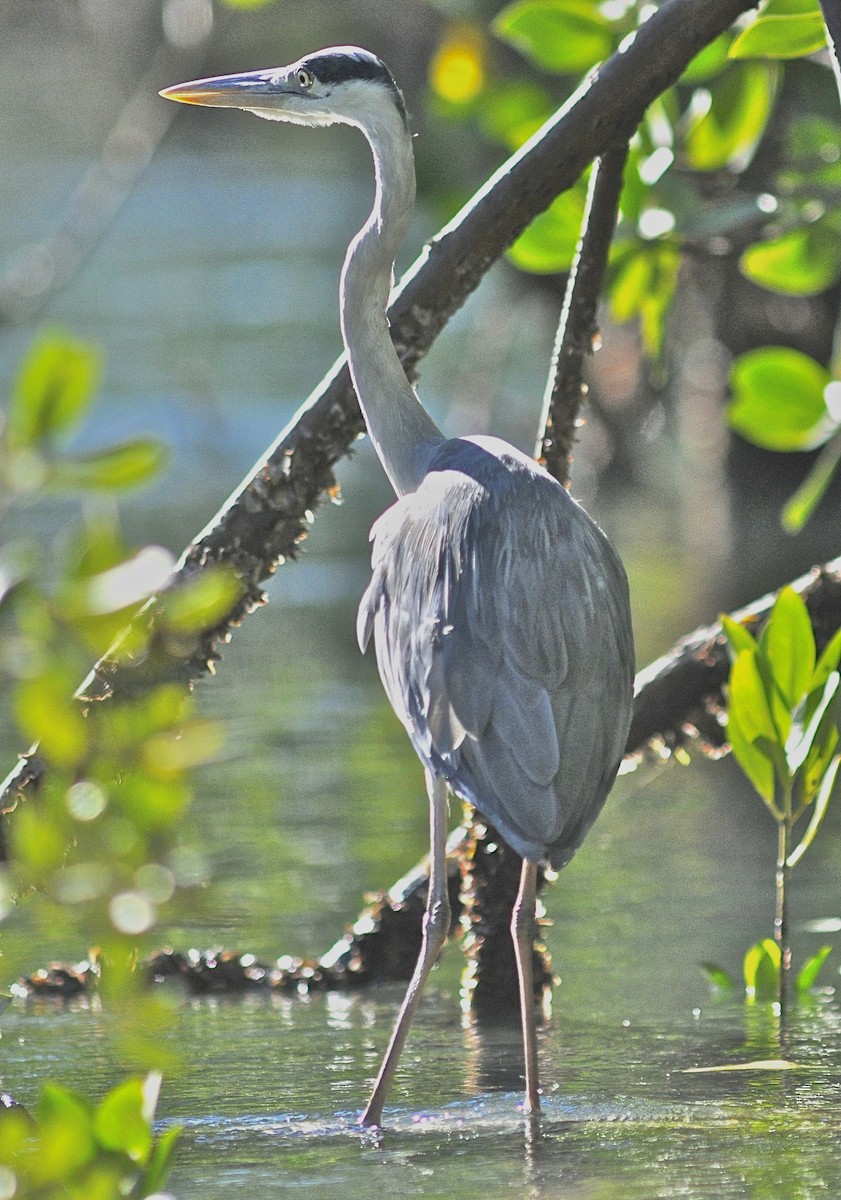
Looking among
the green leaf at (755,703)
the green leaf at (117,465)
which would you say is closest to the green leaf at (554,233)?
the green leaf at (755,703)

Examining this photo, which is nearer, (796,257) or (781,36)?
(781,36)

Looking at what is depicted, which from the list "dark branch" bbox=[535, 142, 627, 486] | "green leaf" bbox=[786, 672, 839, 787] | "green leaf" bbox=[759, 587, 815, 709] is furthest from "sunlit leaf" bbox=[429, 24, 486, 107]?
"green leaf" bbox=[786, 672, 839, 787]

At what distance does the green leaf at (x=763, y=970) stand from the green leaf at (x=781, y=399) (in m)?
1.23

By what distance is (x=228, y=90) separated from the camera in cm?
443

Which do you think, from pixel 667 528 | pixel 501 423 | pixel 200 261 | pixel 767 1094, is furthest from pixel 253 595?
pixel 200 261

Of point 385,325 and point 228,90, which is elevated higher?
point 228,90

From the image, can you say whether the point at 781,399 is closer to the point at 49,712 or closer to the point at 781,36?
the point at 781,36

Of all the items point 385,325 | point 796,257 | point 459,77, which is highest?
point 459,77

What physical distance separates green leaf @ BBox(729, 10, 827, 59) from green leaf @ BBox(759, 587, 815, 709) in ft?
3.91

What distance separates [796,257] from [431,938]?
202cm

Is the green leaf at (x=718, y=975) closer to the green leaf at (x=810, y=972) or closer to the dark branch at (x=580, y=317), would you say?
the green leaf at (x=810, y=972)

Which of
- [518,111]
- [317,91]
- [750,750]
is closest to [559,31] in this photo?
[518,111]

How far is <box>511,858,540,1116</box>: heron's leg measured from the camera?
3.70 metres

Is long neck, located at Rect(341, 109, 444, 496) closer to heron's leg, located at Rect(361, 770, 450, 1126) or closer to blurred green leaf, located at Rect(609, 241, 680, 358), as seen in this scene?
blurred green leaf, located at Rect(609, 241, 680, 358)
